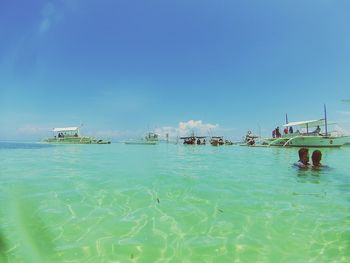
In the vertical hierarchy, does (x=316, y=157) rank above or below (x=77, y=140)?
below

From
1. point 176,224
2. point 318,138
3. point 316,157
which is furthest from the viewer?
point 318,138

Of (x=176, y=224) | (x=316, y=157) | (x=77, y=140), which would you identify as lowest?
(x=176, y=224)

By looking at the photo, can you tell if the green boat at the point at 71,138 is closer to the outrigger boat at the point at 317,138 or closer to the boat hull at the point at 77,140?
the boat hull at the point at 77,140

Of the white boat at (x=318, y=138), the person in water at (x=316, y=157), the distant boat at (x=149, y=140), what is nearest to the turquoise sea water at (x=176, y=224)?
the person in water at (x=316, y=157)

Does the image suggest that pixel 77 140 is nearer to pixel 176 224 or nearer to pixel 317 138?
pixel 317 138

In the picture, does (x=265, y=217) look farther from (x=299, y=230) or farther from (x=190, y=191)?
(x=190, y=191)

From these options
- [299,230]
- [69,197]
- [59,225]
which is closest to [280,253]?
[299,230]

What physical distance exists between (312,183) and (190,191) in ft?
19.1

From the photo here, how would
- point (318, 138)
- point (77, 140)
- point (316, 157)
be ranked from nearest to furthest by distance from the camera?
point (316, 157), point (318, 138), point (77, 140)

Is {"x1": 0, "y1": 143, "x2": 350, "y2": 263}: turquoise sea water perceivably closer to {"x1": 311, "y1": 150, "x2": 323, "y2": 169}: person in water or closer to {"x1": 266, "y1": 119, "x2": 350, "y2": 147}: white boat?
{"x1": 311, "y1": 150, "x2": 323, "y2": 169}: person in water

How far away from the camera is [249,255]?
218 inches

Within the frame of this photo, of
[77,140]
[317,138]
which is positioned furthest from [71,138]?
[317,138]

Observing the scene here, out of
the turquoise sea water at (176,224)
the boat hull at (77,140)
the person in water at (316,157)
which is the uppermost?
the boat hull at (77,140)

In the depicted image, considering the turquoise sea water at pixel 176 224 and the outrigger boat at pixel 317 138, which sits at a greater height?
the outrigger boat at pixel 317 138
